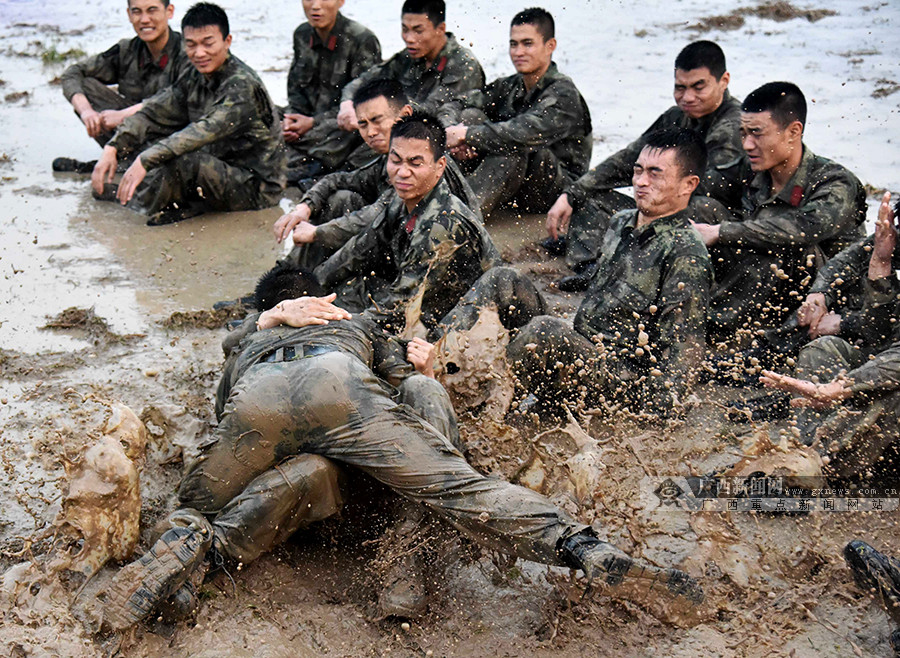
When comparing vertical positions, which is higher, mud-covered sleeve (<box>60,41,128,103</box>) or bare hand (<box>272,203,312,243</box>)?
mud-covered sleeve (<box>60,41,128,103</box>)

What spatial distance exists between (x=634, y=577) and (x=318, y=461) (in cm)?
127

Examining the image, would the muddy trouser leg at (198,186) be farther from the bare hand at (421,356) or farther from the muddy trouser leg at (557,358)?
the bare hand at (421,356)

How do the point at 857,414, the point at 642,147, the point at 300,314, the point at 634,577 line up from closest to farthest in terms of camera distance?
the point at 634,577 < the point at 300,314 < the point at 857,414 < the point at 642,147

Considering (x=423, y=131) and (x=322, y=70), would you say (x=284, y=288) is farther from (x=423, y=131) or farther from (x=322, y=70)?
(x=322, y=70)

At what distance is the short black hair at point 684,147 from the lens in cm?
534

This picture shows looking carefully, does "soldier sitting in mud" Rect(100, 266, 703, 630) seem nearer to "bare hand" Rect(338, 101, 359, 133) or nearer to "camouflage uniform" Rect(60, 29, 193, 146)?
"bare hand" Rect(338, 101, 359, 133)

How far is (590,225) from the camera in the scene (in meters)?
7.38

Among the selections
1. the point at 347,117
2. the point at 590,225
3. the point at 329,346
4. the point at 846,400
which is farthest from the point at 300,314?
the point at 347,117

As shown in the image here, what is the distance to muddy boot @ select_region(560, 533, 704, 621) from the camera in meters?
3.59

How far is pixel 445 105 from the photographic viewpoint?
830cm

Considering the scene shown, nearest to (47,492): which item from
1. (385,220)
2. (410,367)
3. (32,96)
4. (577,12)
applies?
(410,367)

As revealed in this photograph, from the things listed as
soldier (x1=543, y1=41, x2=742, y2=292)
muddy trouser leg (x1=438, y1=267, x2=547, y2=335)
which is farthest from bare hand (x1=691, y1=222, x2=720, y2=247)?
muddy trouser leg (x1=438, y1=267, x2=547, y2=335)

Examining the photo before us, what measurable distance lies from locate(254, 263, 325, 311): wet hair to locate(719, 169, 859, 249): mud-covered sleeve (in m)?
2.51

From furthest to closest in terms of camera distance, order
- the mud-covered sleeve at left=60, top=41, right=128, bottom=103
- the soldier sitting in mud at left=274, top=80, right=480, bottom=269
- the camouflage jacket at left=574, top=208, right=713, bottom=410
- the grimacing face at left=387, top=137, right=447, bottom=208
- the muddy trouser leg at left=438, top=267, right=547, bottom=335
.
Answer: the mud-covered sleeve at left=60, top=41, right=128, bottom=103
the soldier sitting in mud at left=274, top=80, right=480, bottom=269
the grimacing face at left=387, top=137, right=447, bottom=208
the muddy trouser leg at left=438, top=267, right=547, bottom=335
the camouflage jacket at left=574, top=208, right=713, bottom=410
